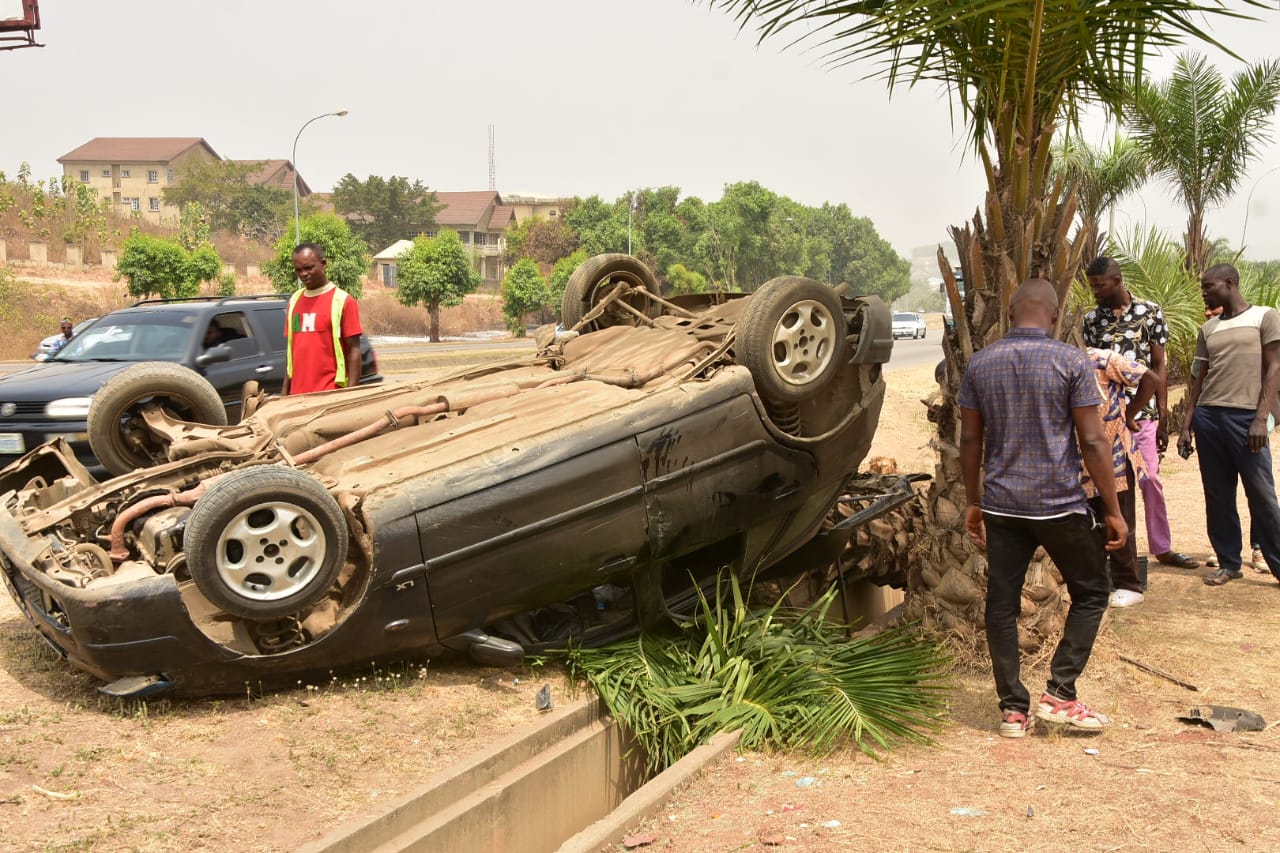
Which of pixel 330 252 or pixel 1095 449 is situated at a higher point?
pixel 330 252

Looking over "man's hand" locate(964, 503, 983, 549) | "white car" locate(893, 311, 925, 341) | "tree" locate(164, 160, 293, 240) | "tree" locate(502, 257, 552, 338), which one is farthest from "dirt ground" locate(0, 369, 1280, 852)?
"tree" locate(164, 160, 293, 240)

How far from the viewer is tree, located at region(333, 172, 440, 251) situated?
273 feet

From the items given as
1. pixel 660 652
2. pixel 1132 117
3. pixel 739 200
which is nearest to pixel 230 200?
pixel 739 200

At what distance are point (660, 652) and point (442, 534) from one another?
132cm

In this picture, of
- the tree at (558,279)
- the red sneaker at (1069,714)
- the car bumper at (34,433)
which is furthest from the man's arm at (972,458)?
Result: the tree at (558,279)

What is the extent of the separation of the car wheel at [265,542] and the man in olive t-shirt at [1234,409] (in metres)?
5.52

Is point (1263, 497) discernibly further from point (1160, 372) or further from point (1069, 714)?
point (1069, 714)

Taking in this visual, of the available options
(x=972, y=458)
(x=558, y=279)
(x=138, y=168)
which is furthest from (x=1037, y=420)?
(x=138, y=168)

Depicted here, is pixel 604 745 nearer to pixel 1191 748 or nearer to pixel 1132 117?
pixel 1191 748

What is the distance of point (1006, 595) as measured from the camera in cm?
484

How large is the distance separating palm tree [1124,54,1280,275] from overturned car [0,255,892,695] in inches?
499

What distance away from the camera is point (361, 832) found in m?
3.84

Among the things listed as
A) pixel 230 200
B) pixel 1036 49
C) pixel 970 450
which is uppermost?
pixel 230 200

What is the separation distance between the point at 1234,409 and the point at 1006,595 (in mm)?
3287
